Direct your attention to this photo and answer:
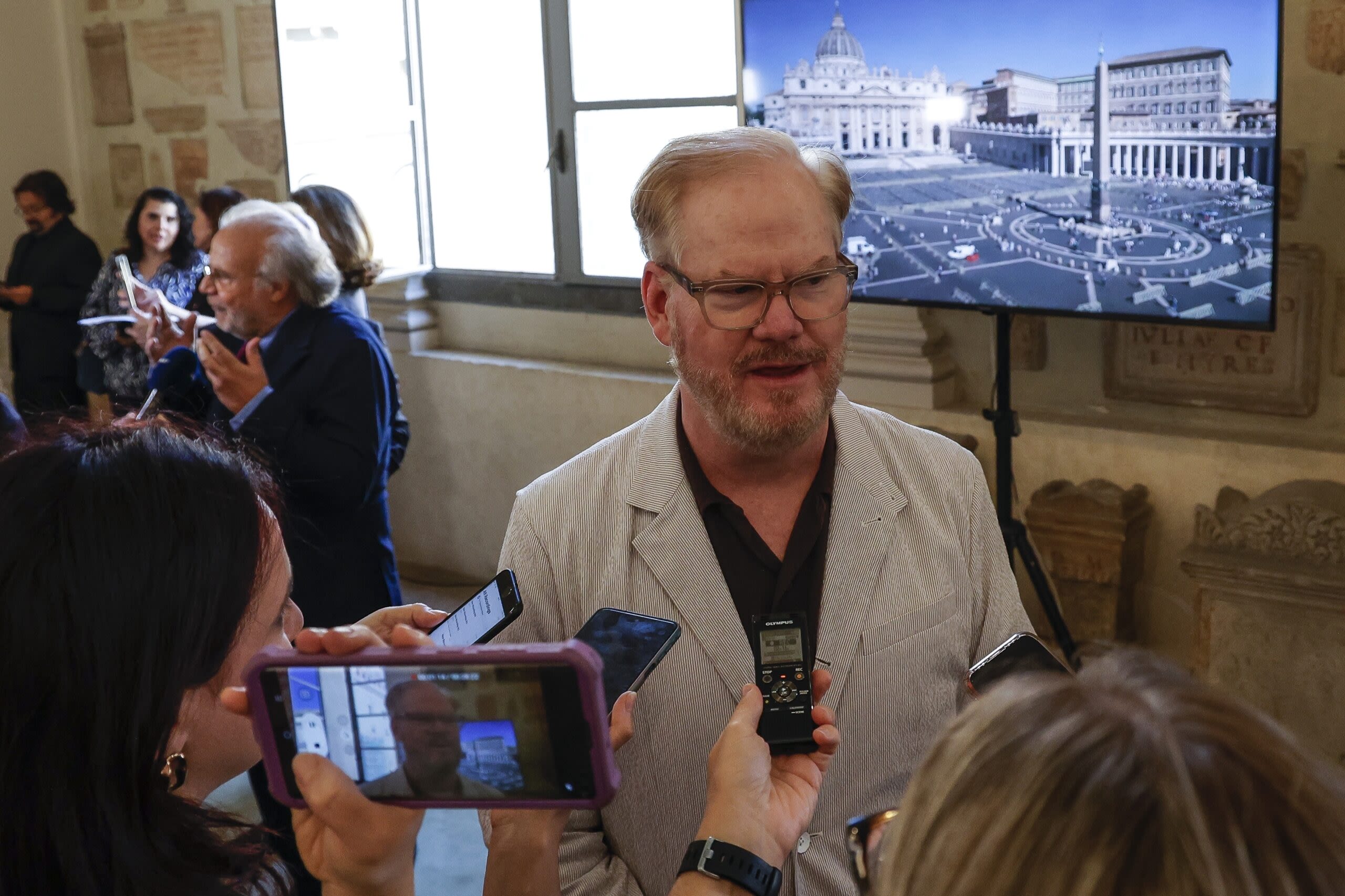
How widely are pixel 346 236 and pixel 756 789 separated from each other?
117 inches

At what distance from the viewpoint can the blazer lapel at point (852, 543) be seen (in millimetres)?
1663

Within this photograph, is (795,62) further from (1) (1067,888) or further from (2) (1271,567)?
(1) (1067,888)

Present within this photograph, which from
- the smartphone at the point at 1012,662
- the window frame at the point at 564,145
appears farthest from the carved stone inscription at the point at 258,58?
the smartphone at the point at 1012,662

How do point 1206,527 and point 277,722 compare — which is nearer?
point 277,722

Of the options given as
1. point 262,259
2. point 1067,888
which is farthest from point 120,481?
point 262,259

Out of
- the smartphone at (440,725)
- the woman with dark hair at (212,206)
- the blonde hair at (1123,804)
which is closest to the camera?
the blonde hair at (1123,804)

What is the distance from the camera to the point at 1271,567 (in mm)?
3139

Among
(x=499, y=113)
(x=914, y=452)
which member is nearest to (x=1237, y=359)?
(x=914, y=452)

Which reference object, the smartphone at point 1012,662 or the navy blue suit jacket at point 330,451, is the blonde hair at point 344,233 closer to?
the navy blue suit jacket at point 330,451

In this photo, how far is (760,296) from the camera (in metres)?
1.70

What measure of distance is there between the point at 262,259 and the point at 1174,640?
2.76 metres

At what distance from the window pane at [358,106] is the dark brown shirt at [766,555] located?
411 centimetres

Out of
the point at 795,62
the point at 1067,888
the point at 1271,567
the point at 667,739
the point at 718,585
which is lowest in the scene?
the point at 1271,567

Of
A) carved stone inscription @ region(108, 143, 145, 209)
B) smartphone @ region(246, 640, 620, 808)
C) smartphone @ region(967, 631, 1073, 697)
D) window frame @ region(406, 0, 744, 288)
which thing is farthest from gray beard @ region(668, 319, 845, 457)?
carved stone inscription @ region(108, 143, 145, 209)
